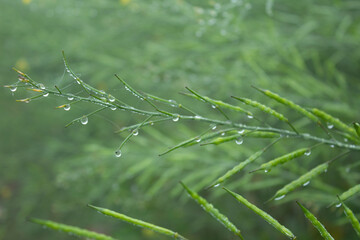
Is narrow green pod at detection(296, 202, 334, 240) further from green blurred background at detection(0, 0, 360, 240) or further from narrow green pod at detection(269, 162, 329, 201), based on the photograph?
green blurred background at detection(0, 0, 360, 240)

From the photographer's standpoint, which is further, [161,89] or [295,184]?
[161,89]

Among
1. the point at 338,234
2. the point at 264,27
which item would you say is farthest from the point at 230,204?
the point at 264,27

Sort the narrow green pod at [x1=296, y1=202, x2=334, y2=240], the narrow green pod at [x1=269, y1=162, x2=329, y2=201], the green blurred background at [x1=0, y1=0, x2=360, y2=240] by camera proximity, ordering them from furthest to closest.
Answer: the green blurred background at [x1=0, y1=0, x2=360, y2=240] < the narrow green pod at [x1=269, y1=162, x2=329, y2=201] < the narrow green pod at [x1=296, y1=202, x2=334, y2=240]

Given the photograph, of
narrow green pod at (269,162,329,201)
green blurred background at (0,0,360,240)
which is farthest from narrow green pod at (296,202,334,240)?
green blurred background at (0,0,360,240)

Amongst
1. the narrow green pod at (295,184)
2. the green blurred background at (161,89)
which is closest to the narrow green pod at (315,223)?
the narrow green pod at (295,184)

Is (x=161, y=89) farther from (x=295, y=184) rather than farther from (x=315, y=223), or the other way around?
(x=315, y=223)

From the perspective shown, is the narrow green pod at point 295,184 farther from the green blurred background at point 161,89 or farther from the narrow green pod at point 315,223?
the green blurred background at point 161,89

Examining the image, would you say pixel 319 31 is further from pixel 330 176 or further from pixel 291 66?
pixel 330 176

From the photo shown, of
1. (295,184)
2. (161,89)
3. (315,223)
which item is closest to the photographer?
(315,223)

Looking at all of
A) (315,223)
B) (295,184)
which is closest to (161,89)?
(295,184)
